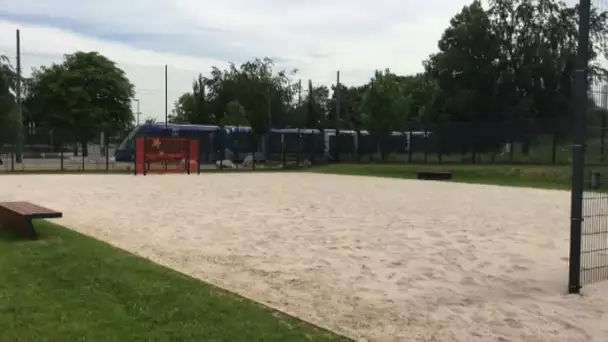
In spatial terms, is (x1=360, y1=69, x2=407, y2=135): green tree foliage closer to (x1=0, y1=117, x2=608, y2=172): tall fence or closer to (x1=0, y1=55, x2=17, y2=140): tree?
(x1=0, y1=117, x2=608, y2=172): tall fence

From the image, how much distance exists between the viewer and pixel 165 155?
30.1 m

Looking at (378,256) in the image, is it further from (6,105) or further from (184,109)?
(184,109)

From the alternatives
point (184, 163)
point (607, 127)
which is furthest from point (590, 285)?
point (184, 163)

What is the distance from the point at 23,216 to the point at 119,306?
393 cm

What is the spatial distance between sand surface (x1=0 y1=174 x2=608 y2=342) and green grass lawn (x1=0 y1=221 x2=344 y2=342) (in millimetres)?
422

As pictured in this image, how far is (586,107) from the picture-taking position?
675cm

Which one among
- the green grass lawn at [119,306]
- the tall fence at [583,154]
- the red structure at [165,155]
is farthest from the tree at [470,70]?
the green grass lawn at [119,306]

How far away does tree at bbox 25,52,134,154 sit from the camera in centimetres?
5944

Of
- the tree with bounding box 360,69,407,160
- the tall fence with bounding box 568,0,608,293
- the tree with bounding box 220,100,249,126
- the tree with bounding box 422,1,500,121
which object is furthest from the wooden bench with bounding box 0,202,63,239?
the tree with bounding box 220,100,249,126

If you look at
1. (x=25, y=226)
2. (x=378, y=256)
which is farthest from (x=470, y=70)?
(x=25, y=226)

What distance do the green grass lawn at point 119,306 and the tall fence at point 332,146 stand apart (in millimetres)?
25737

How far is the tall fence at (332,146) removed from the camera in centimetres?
3475

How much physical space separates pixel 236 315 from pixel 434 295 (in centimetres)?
202

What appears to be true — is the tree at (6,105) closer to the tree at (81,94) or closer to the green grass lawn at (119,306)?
the tree at (81,94)
